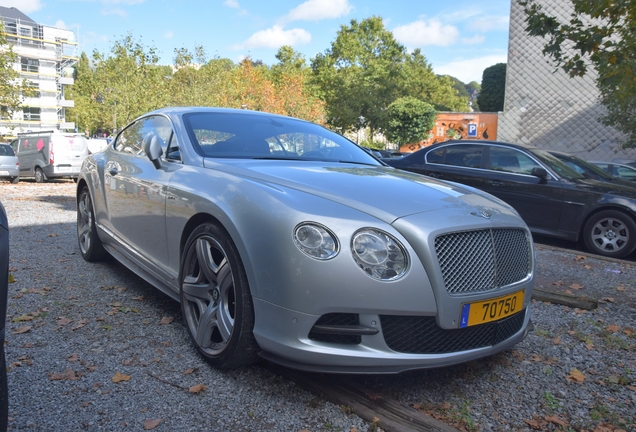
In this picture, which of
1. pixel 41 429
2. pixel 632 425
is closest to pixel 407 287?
pixel 632 425

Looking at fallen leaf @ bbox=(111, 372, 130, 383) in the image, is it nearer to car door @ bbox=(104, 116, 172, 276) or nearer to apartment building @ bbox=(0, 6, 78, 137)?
car door @ bbox=(104, 116, 172, 276)

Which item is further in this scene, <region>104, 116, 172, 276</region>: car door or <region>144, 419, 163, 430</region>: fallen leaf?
<region>104, 116, 172, 276</region>: car door

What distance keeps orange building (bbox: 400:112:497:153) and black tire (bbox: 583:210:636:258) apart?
2526 centimetres

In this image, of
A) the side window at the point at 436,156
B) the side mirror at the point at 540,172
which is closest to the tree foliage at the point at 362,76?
the side window at the point at 436,156

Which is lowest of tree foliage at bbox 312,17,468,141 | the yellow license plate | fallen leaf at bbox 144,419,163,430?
fallen leaf at bbox 144,419,163,430

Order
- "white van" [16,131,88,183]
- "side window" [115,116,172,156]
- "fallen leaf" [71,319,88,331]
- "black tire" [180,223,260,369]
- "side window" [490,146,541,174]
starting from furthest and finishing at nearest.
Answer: "white van" [16,131,88,183]
"side window" [490,146,541,174]
"side window" [115,116,172,156]
"fallen leaf" [71,319,88,331]
"black tire" [180,223,260,369]

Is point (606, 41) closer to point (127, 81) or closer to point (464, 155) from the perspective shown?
point (464, 155)

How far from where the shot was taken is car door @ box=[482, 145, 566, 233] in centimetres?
770

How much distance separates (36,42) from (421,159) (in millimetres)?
91270

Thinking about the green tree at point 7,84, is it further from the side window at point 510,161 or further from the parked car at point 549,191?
the side window at point 510,161

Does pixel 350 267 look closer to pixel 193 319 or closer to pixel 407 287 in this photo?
pixel 407 287

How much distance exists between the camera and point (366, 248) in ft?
8.44

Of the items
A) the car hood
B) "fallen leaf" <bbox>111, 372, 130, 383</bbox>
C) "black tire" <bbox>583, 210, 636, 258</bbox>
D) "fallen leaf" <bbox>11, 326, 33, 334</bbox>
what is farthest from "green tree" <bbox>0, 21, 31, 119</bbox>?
"fallen leaf" <bbox>111, 372, 130, 383</bbox>

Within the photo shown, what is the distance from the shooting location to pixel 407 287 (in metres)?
2.56
